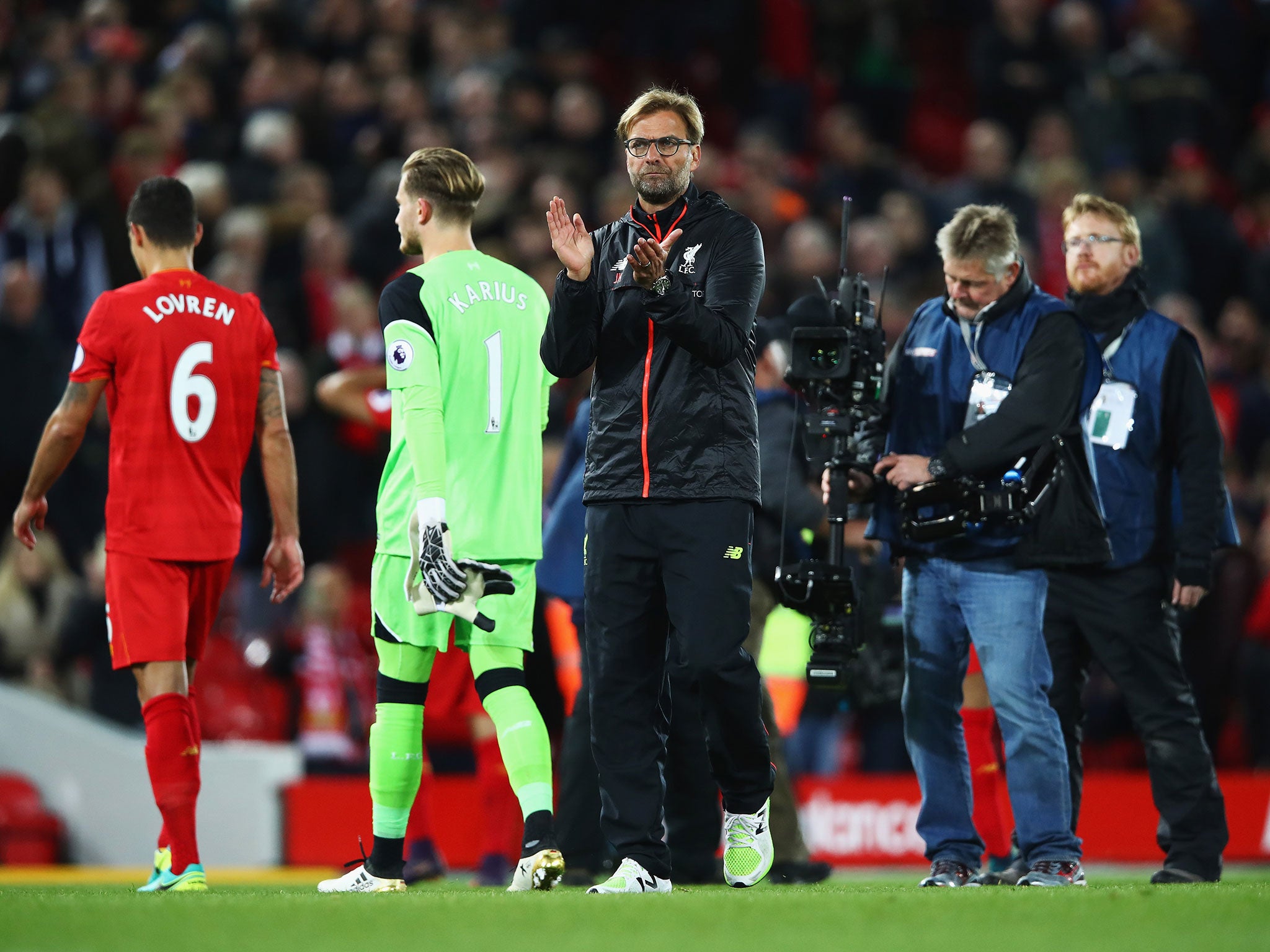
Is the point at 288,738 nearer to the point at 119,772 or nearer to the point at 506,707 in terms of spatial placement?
the point at 119,772

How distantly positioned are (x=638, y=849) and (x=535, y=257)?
298 inches

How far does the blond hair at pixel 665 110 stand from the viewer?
6.01 metres

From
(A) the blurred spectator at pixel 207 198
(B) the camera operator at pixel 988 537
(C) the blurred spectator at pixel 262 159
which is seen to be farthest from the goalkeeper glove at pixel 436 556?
(C) the blurred spectator at pixel 262 159

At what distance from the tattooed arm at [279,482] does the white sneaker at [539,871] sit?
Result: 4.95ft

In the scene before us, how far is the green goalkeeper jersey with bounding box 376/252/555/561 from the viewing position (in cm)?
621

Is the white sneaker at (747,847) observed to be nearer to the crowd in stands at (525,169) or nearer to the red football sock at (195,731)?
the red football sock at (195,731)

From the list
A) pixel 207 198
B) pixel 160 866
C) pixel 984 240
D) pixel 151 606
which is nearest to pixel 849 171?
pixel 207 198

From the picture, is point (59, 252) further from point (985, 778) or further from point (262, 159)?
point (985, 778)

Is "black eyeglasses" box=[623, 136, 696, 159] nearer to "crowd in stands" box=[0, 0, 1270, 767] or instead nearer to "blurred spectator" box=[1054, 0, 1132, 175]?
"crowd in stands" box=[0, 0, 1270, 767]

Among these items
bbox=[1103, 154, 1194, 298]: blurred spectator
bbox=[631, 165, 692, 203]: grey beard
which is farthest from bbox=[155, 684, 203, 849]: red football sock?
bbox=[1103, 154, 1194, 298]: blurred spectator

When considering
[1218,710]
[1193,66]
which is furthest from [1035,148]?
[1218,710]

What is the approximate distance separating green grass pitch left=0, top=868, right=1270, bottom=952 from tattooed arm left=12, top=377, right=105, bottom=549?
4.80 feet

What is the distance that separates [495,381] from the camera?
640cm

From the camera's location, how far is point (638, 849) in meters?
5.80
